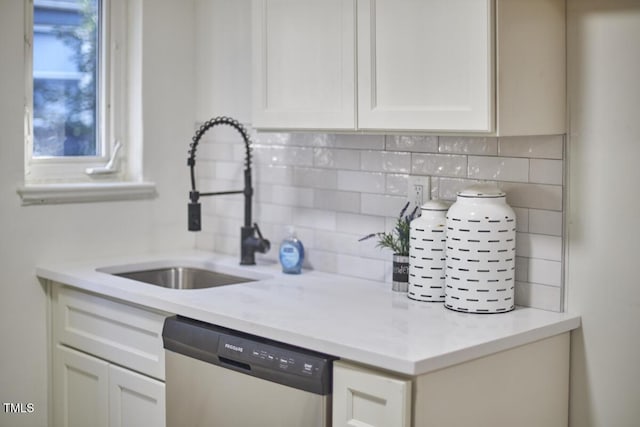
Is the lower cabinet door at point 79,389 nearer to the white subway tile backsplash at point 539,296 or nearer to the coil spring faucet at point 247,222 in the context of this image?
the coil spring faucet at point 247,222

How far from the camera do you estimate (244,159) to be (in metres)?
3.39

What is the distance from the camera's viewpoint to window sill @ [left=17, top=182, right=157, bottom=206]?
10.3 ft

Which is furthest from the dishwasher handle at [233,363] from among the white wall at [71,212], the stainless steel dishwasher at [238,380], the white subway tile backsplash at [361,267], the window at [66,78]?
the window at [66,78]

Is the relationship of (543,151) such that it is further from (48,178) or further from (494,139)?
(48,178)

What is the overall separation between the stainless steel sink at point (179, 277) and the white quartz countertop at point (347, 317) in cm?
21

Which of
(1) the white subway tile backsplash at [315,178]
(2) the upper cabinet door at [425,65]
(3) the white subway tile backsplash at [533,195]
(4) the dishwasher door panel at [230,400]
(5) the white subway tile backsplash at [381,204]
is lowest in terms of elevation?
(4) the dishwasher door panel at [230,400]

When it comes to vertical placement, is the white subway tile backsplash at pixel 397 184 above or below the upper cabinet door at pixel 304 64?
below

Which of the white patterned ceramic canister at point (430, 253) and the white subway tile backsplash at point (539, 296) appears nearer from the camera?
the white subway tile backsplash at point (539, 296)

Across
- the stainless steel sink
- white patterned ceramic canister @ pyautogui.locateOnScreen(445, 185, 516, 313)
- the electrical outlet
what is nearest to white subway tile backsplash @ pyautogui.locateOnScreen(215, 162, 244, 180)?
the stainless steel sink

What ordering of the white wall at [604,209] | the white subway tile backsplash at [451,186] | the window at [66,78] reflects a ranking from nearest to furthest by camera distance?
the white wall at [604,209] < the white subway tile backsplash at [451,186] < the window at [66,78]

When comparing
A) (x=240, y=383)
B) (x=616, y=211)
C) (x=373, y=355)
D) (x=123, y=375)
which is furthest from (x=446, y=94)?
(x=123, y=375)

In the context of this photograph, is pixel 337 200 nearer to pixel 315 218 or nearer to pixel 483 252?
pixel 315 218

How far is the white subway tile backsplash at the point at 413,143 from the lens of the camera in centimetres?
271

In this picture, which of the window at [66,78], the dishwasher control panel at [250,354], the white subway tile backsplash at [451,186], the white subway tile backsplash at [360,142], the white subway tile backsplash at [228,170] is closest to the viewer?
the dishwasher control panel at [250,354]
